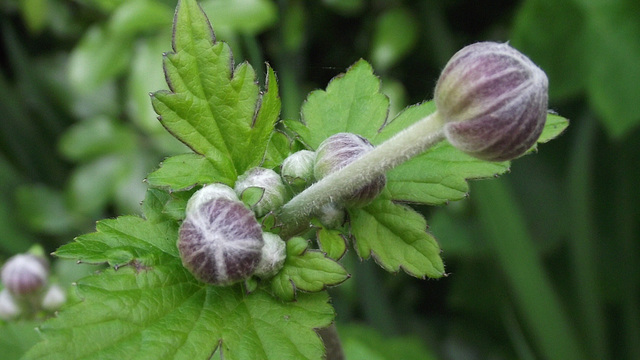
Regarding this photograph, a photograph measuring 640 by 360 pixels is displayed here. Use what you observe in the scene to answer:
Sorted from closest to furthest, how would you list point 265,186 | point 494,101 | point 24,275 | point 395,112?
point 494,101 → point 265,186 → point 24,275 → point 395,112

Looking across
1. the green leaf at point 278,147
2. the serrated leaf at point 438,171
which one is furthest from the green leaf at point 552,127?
the green leaf at point 278,147

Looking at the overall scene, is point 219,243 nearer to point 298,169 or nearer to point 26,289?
point 298,169

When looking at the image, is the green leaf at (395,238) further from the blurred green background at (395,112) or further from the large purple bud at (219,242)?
the blurred green background at (395,112)

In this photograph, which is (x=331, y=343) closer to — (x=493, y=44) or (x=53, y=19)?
(x=493, y=44)

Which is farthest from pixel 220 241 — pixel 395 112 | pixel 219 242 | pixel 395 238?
pixel 395 112

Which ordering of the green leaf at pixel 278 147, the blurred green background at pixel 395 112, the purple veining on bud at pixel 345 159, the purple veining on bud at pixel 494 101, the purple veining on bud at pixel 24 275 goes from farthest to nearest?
1. the blurred green background at pixel 395 112
2. the purple veining on bud at pixel 24 275
3. the green leaf at pixel 278 147
4. the purple veining on bud at pixel 345 159
5. the purple veining on bud at pixel 494 101

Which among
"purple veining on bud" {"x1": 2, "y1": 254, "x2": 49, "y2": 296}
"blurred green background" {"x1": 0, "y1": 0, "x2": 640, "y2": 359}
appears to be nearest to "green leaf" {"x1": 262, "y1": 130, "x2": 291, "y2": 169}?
"purple veining on bud" {"x1": 2, "y1": 254, "x2": 49, "y2": 296}

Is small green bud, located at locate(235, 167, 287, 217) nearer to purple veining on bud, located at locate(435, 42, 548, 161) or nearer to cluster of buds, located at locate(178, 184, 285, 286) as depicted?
cluster of buds, located at locate(178, 184, 285, 286)
